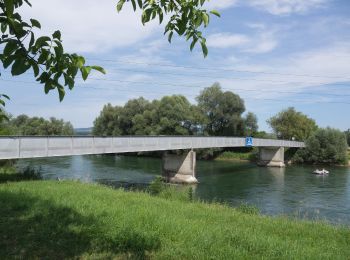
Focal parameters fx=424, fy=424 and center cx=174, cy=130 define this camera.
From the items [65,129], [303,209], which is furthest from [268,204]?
[65,129]

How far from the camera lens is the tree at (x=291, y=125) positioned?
9194cm

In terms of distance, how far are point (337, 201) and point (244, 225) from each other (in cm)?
2488

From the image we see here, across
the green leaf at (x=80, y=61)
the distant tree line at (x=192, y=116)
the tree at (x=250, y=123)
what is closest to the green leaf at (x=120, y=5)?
the green leaf at (x=80, y=61)

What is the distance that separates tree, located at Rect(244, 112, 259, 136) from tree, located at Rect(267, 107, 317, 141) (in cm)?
1110

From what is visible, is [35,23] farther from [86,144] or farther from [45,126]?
[45,126]

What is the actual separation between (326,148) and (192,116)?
2388 centimetres

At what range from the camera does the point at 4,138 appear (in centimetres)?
2562

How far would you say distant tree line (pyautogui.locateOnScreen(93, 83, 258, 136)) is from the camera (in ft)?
244

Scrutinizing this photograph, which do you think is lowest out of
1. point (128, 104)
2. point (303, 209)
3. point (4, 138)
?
point (303, 209)

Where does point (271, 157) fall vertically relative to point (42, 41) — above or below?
below

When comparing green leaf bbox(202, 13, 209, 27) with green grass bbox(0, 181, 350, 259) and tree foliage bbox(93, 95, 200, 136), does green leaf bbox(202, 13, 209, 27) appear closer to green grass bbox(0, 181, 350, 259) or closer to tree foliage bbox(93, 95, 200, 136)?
green grass bbox(0, 181, 350, 259)

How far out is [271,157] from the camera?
246 ft

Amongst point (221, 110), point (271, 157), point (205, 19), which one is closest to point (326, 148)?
point (271, 157)

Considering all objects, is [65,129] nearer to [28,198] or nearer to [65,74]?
[28,198]
